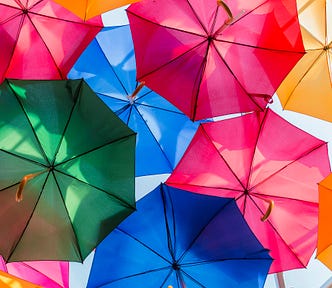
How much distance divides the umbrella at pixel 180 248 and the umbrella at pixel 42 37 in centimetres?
88

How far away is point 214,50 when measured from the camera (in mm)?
2596

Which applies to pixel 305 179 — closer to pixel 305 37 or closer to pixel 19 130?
pixel 305 37

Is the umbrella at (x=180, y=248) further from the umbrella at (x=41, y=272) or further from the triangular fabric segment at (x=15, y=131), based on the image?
the triangular fabric segment at (x=15, y=131)

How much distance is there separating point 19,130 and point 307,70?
1.67 metres

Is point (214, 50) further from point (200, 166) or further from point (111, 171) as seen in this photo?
point (111, 171)

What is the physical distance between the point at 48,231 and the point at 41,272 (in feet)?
1.22

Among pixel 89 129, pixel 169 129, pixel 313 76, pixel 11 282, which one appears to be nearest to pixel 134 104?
pixel 169 129

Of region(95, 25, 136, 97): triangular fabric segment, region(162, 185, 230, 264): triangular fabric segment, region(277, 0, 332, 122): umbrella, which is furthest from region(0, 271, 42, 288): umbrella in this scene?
region(277, 0, 332, 122): umbrella

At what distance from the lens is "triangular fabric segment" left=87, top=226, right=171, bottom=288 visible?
254 centimetres

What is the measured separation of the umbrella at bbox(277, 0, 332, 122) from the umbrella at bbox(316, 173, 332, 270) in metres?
0.53

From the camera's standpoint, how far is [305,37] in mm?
2902

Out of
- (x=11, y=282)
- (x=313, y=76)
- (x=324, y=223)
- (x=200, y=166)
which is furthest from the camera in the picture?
(x=313, y=76)

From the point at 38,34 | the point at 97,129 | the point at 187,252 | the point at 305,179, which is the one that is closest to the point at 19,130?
the point at 97,129

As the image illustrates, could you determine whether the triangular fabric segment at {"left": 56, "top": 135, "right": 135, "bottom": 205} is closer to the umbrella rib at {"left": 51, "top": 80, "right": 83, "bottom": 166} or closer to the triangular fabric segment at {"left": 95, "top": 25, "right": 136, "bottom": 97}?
the umbrella rib at {"left": 51, "top": 80, "right": 83, "bottom": 166}
